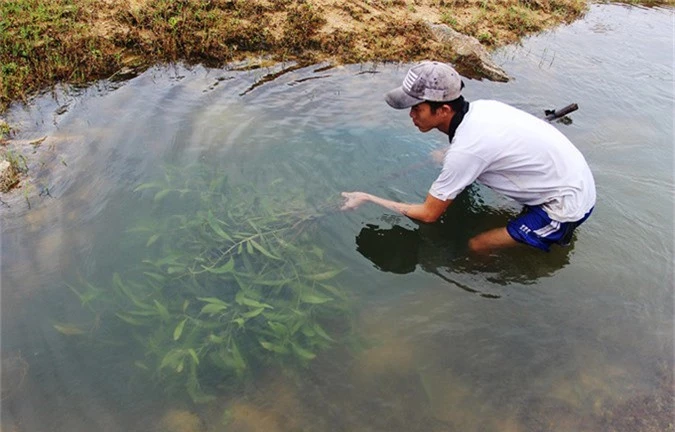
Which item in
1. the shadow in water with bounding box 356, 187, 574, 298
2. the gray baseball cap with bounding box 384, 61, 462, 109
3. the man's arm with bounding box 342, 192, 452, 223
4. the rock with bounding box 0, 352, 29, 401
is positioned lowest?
the rock with bounding box 0, 352, 29, 401

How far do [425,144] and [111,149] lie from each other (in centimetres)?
363

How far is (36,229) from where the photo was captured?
4152mm

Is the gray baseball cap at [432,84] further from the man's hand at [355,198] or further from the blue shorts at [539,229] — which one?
the blue shorts at [539,229]

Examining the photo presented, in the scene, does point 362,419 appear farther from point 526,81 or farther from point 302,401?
point 526,81

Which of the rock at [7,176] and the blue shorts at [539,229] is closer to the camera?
the blue shorts at [539,229]

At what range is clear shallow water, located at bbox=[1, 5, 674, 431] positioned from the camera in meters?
3.18

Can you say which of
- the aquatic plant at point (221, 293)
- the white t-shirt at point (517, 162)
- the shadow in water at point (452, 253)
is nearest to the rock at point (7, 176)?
Result: the aquatic plant at point (221, 293)

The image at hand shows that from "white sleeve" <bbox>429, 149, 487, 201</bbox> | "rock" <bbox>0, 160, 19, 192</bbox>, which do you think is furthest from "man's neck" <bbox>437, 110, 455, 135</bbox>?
"rock" <bbox>0, 160, 19, 192</bbox>

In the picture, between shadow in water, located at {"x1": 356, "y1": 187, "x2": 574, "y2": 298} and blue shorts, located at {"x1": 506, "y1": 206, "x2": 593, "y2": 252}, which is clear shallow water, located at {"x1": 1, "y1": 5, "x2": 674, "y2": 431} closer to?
shadow in water, located at {"x1": 356, "y1": 187, "x2": 574, "y2": 298}

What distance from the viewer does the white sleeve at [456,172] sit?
11.0ft

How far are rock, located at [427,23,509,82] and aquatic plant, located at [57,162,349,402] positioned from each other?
4787mm

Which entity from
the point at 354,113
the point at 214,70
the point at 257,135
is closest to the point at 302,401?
the point at 257,135

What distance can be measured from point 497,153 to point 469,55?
519 centimetres

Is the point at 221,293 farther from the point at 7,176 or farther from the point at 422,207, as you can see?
the point at 7,176
